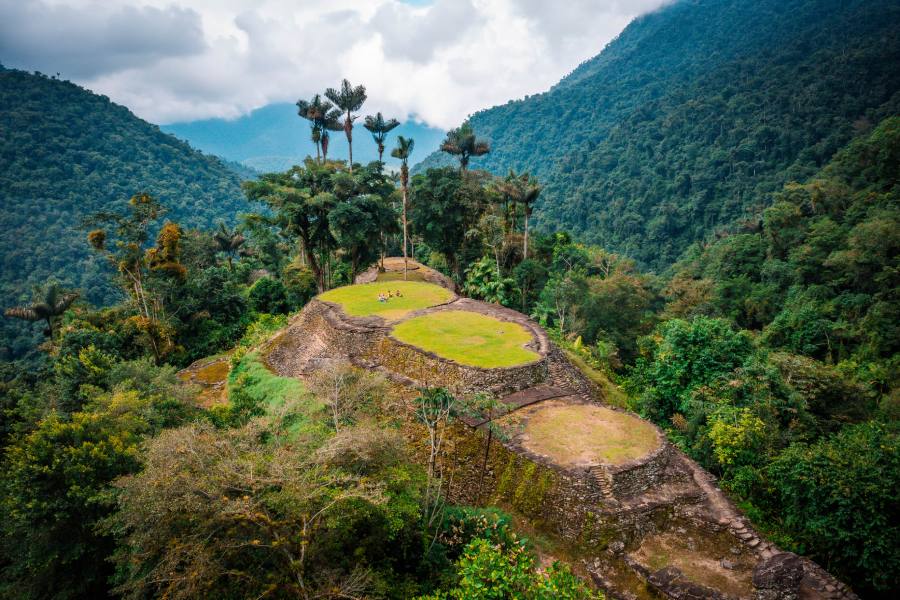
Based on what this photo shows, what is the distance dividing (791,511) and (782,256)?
1157 inches

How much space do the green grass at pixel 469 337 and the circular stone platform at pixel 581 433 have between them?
191cm

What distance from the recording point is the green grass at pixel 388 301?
1867cm

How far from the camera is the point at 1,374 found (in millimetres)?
24781

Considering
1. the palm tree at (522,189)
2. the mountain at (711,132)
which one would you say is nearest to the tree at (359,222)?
the palm tree at (522,189)

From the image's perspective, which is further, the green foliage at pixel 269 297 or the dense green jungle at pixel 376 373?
the green foliage at pixel 269 297

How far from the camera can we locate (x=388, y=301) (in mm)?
19859

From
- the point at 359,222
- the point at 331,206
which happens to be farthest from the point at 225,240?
the point at 359,222

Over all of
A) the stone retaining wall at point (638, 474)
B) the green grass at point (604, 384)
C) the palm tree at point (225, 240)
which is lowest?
the green grass at point (604, 384)

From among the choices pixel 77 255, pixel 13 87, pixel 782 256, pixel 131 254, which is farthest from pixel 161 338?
pixel 13 87

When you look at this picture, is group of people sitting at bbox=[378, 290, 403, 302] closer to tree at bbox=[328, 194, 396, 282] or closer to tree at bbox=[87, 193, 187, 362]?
tree at bbox=[328, 194, 396, 282]

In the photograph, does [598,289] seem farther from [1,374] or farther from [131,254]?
[1,374]

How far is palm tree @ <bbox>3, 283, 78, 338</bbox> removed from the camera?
90.4 feet

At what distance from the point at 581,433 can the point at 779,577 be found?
446 centimetres

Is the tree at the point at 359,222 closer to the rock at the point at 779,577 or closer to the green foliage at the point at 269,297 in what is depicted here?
the green foliage at the point at 269,297
